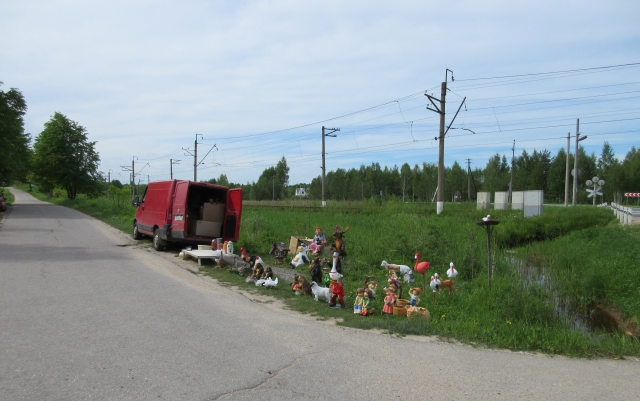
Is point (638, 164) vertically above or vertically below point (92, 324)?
above

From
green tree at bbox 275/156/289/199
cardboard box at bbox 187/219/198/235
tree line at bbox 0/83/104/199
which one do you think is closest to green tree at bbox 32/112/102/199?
tree line at bbox 0/83/104/199

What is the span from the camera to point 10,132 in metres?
37.5

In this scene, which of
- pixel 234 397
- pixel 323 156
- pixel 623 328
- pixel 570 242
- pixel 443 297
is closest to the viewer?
pixel 234 397

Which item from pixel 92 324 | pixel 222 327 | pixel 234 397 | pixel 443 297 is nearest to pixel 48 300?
pixel 92 324

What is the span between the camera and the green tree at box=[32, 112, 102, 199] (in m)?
58.7

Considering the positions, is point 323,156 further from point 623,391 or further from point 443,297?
point 623,391

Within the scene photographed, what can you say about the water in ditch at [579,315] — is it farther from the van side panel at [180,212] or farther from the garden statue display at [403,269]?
the van side panel at [180,212]

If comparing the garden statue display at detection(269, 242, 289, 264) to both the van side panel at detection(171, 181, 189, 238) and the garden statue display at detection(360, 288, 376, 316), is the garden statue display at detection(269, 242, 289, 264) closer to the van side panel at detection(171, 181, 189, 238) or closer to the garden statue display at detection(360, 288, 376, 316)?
the van side panel at detection(171, 181, 189, 238)

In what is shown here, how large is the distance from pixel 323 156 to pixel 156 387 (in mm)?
38301

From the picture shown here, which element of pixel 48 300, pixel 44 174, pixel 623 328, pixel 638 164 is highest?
pixel 638 164

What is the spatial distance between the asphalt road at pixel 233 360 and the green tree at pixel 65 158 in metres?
58.1

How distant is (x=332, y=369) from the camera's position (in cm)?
496

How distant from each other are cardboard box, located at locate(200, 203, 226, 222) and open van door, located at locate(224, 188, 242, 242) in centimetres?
22

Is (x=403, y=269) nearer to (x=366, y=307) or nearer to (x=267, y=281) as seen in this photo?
(x=366, y=307)
